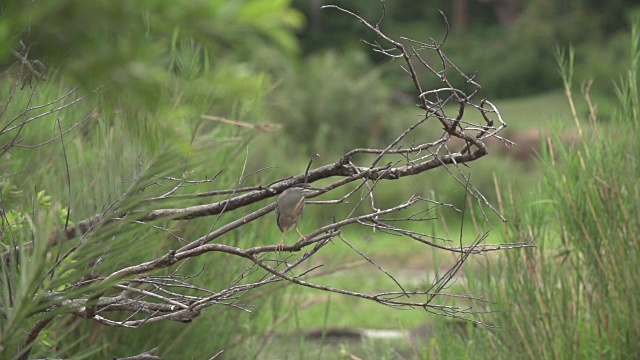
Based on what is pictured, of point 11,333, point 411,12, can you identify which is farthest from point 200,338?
point 411,12

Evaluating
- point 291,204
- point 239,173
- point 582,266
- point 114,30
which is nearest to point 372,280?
point 239,173

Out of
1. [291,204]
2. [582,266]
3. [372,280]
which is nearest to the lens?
[291,204]

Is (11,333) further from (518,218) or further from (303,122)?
(303,122)

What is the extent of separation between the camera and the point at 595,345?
10.5 ft

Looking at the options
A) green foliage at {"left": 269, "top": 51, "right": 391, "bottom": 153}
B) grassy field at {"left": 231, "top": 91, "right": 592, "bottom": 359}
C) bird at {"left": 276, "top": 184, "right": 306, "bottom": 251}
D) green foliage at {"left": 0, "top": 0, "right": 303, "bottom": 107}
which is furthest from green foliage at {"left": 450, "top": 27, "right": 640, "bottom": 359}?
green foliage at {"left": 269, "top": 51, "right": 391, "bottom": 153}

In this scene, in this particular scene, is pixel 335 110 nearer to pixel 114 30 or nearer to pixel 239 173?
pixel 239 173

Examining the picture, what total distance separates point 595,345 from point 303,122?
11.5 m

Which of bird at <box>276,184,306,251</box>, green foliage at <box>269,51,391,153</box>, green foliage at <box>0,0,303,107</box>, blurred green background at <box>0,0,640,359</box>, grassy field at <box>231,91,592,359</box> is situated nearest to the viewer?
green foliage at <box>0,0,303,107</box>

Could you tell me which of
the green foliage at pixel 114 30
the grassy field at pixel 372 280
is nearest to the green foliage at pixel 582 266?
the grassy field at pixel 372 280

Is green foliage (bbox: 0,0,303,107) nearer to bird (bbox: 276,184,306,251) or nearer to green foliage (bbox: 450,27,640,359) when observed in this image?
bird (bbox: 276,184,306,251)

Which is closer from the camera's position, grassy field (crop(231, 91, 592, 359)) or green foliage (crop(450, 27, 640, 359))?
green foliage (crop(450, 27, 640, 359))

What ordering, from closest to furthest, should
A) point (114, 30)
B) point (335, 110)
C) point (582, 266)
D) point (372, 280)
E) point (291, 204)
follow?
point (114, 30), point (291, 204), point (582, 266), point (372, 280), point (335, 110)

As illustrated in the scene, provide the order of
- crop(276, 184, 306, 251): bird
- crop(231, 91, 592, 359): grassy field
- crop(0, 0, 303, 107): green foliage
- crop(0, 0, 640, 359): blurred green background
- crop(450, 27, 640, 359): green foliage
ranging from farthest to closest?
crop(231, 91, 592, 359): grassy field → crop(450, 27, 640, 359): green foliage → crop(276, 184, 306, 251): bird → crop(0, 0, 640, 359): blurred green background → crop(0, 0, 303, 107): green foliage

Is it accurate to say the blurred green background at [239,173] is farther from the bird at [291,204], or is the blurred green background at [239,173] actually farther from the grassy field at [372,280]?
the bird at [291,204]
